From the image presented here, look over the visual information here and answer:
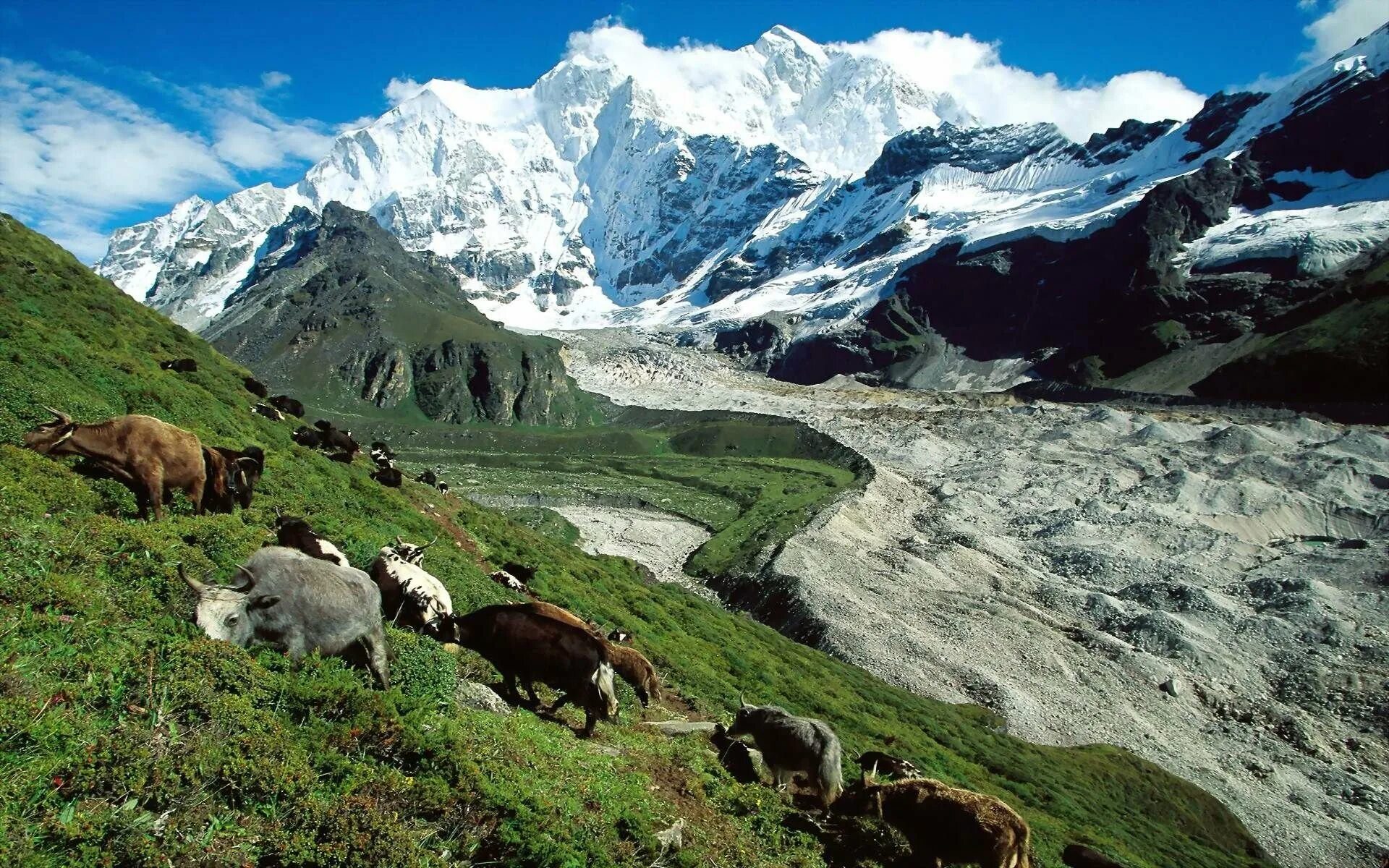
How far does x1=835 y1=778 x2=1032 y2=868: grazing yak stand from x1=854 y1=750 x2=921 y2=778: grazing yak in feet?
9.53

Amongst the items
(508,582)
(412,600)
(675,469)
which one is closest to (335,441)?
(508,582)

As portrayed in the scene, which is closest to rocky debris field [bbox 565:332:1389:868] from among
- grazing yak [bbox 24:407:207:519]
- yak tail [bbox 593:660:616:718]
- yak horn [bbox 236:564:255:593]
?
yak tail [bbox 593:660:616:718]

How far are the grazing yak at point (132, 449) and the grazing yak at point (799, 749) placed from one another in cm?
1037

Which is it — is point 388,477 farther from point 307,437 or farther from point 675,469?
point 675,469

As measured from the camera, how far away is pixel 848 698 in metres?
30.0

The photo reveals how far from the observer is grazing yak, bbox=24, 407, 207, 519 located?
36.4 ft

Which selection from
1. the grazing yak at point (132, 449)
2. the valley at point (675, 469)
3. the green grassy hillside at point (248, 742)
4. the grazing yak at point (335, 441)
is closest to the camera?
the green grassy hillside at point (248, 742)

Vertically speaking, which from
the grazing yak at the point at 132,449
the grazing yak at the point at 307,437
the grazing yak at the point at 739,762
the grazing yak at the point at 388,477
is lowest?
the grazing yak at the point at 739,762

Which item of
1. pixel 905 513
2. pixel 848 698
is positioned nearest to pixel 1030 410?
pixel 905 513

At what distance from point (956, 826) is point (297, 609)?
938cm

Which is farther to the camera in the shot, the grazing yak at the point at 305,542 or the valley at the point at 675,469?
the valley at the point at 675,469

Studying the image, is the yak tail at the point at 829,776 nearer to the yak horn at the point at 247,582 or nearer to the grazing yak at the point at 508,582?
the yak horn at the point at 247,582

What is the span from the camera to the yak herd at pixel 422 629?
8.60 metres

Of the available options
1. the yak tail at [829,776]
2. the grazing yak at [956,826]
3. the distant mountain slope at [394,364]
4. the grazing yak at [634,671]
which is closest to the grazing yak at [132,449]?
the grazing yak at [634,671]
